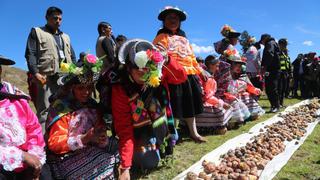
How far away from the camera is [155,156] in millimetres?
4094

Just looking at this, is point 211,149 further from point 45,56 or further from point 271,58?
point 271,58

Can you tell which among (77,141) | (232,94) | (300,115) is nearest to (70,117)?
(77,141)

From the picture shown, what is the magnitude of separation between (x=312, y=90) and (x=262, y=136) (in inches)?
374

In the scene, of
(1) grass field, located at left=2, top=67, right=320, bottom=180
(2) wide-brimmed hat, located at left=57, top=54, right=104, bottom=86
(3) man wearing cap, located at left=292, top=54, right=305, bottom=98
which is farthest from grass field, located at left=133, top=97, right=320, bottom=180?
(3) man wearing cap, located at left=292, top=54, right=305, bottom=98

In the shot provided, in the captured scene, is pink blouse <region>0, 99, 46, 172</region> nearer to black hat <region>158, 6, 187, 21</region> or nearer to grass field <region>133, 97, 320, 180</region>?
grass field <region>133, 97, 320, 180</region>

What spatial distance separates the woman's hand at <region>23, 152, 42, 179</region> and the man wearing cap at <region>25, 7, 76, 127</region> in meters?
2.24

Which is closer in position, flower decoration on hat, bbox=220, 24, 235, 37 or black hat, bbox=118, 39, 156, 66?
black hat, bbox=118, 39, 156, 66

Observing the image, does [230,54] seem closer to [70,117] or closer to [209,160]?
[209,160]

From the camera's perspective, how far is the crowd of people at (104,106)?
3029mm

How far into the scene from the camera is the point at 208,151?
502cm

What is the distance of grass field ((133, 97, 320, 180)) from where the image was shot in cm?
410

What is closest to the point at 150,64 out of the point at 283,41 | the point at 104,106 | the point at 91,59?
the point at 91,59

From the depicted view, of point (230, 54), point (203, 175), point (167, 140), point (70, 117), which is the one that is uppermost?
point (230, 54)

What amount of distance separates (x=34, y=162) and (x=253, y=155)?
2.65 metres
